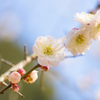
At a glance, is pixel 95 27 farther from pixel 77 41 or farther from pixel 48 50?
pixel 48 50

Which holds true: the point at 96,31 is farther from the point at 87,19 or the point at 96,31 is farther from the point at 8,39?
the point at 8,39

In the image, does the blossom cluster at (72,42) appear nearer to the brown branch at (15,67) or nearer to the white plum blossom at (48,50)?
the white plum blossom at (48,50)

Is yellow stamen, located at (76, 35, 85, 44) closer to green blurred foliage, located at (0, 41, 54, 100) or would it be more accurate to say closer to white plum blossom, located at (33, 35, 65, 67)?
white plum blossom, located at (33, 35, 65, 67)

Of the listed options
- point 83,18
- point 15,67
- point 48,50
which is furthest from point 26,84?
point 83,18

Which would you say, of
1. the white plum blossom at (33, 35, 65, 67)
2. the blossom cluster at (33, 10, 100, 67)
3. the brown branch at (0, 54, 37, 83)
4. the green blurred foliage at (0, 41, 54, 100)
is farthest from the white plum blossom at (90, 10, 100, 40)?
the green blurred foliage at (0, 41, 54, 100)

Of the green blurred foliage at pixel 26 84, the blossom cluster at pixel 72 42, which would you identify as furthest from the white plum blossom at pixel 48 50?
the green blurred foliage at pixel 26 84

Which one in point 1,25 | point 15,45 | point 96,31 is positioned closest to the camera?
point 96,31

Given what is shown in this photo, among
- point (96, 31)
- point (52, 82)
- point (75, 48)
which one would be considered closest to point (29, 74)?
point (75, 48)
